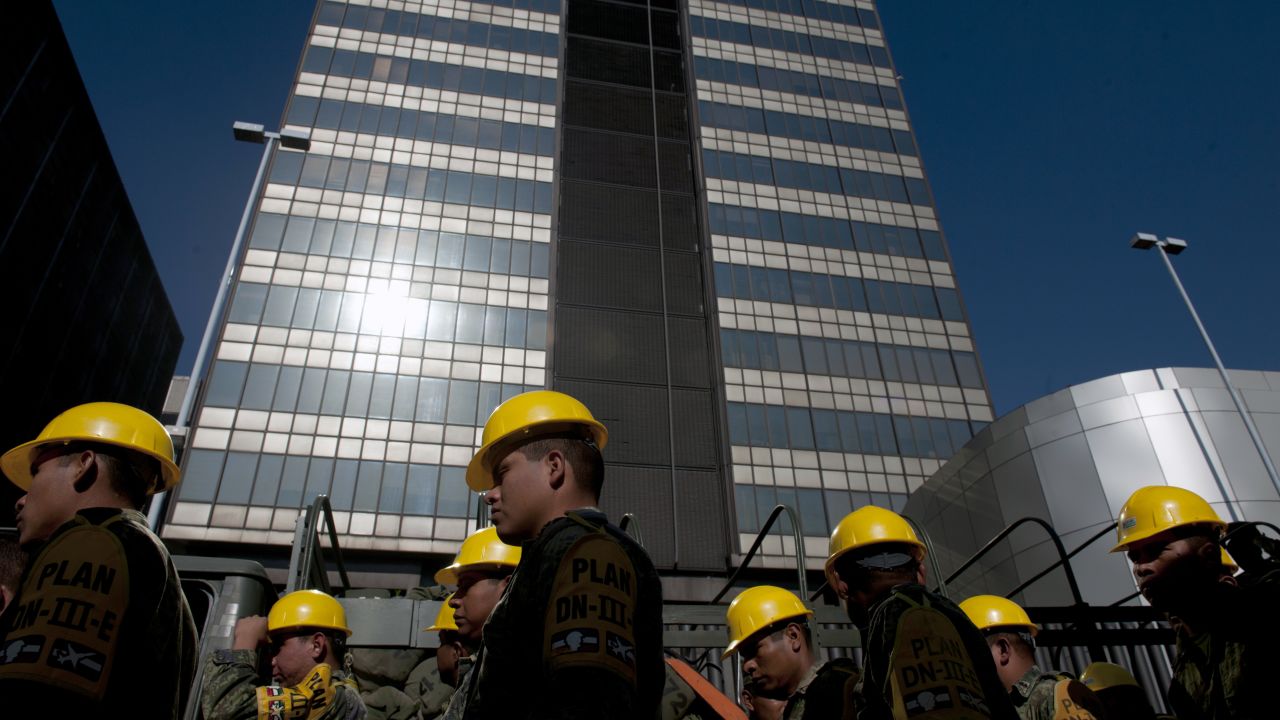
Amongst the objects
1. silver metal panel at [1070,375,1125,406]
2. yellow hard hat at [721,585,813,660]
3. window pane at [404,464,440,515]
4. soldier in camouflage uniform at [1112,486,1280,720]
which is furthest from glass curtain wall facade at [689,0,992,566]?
soldier in camouflage uniform at [1112,486,1280,720]

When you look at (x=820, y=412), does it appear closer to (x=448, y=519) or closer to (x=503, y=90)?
(x=448, y=519)

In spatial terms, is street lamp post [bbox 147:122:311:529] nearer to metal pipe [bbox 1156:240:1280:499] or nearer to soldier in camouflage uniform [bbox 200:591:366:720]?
soldier in camouflage uniform [bbox 200:591:366:720]

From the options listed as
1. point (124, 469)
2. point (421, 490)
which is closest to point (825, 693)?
point (124, 469)

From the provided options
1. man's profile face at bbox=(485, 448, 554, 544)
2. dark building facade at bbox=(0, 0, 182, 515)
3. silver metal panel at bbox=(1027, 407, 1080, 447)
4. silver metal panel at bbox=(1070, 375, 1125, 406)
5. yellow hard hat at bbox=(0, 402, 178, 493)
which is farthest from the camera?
dark building facade at bbox=(0, 0, 182, 515)

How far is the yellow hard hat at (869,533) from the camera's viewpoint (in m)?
3.75

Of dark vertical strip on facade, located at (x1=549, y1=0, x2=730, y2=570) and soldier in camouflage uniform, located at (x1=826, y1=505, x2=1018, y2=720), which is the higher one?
dark vertical strip on facade, located at (x1=549, y1=0, x2=730, y2=570)

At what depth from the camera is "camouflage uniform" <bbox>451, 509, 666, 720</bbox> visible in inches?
75.2

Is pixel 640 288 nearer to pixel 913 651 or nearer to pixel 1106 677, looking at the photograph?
pixel 1106 677

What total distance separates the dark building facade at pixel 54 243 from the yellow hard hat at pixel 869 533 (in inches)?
1330

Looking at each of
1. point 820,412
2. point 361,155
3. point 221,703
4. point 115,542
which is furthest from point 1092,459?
point 361,155

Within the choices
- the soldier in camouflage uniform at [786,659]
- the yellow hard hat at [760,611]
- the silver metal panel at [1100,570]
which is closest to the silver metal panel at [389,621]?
the yellow hard hat at [760,611]

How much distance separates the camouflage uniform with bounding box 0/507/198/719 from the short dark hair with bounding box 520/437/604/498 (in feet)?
4.02

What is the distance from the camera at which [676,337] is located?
38.9 metres

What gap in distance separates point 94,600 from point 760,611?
411 centimetres
